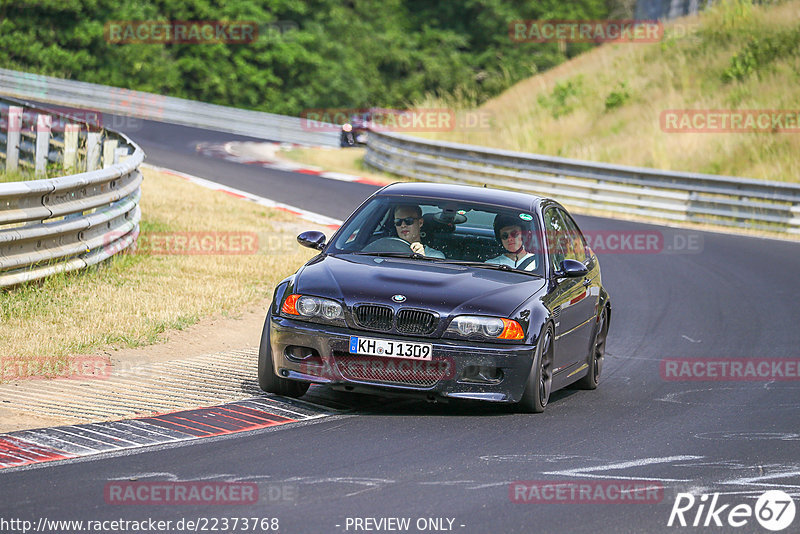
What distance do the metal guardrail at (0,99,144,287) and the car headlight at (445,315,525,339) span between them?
4.81 m

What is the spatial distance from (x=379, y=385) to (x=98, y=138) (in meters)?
10.7

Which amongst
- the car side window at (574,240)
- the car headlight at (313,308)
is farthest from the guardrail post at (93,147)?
the car headlight at (313,308)

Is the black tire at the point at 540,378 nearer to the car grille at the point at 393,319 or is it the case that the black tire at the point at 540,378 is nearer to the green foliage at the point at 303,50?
the car grille at the point at 393,319

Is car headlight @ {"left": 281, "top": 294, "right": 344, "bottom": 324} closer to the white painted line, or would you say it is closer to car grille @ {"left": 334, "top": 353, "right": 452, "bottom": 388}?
car grille @ {"left": 334, "top": 353, "right": 452, "bottom": 388}

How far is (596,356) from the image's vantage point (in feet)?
33.7

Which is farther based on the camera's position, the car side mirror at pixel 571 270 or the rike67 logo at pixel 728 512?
the car side mirror at pixel 571 270

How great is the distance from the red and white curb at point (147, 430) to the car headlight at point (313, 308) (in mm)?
627

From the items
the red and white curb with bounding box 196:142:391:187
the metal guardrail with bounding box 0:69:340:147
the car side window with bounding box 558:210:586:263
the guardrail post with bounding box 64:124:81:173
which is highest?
the car side window with bounding box 558:210:586:263

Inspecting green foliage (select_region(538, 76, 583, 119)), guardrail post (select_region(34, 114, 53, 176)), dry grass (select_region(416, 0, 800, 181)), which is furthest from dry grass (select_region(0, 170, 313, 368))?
green foliage (select_region(538, 76, 583, 119))

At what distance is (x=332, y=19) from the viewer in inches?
2707

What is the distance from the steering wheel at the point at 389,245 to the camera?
30.2ft

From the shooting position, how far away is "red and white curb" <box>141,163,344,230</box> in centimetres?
2058

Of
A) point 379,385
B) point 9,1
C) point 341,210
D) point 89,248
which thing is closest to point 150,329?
point 89,248

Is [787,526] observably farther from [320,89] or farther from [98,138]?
[320,89]
